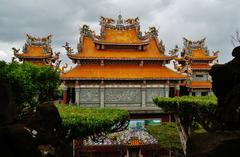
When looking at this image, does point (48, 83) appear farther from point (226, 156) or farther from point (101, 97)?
point (226, 156)

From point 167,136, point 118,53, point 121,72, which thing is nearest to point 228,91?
point 167,136

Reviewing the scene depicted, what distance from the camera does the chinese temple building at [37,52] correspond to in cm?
4512

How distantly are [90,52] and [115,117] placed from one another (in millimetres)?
24352

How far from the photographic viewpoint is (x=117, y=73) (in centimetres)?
4203

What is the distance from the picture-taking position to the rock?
503cm

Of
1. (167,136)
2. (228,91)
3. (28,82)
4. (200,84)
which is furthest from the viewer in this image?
(200,84)

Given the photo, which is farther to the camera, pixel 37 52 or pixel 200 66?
pixel 200 66

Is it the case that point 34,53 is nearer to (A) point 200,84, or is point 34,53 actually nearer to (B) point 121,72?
(B) point 121,72

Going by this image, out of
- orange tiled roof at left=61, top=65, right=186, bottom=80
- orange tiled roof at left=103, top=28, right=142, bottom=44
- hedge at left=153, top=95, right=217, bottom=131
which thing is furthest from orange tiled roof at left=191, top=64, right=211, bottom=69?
hedge at left=153, top=95, right=217, bottom=131

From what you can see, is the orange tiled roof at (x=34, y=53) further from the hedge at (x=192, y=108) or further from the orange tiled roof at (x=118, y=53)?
the hedge at (x=192, y=108)

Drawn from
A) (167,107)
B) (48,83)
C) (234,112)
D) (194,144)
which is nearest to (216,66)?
(234,112)

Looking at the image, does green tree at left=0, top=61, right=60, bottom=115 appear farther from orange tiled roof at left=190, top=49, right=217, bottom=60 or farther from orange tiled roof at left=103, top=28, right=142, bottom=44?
orange tiled roof at left=190, top=49, right=217, bottom=60

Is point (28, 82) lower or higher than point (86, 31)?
lower

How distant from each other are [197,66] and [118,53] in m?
12.0
